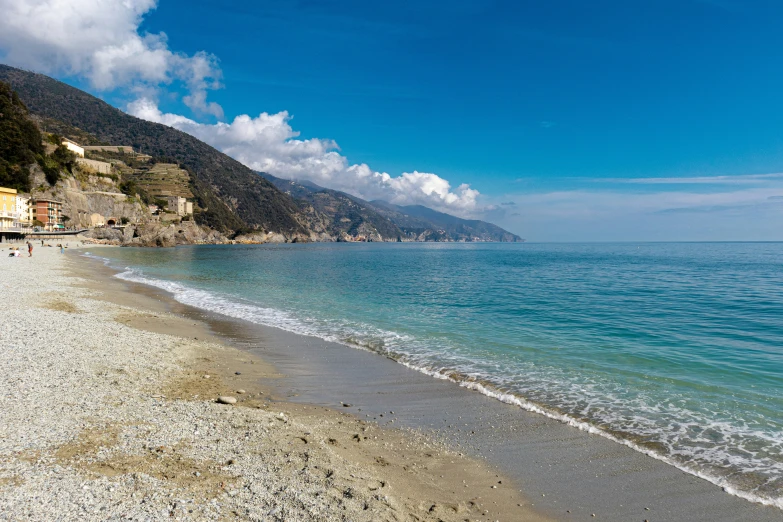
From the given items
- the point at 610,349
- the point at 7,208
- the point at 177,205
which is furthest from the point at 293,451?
the point at 177,205

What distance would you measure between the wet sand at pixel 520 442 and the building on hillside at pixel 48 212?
114 meters

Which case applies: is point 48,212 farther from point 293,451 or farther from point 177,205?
point 293,451

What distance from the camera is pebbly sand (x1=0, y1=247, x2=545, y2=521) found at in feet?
15.3

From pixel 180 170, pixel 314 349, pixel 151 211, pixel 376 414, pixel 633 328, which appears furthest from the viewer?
pixel 180 170

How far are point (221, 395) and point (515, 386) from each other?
6.85 m

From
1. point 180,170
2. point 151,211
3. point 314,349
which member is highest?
point 180,170

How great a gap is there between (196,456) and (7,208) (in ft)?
345

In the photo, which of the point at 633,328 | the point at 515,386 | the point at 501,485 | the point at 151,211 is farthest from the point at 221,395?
the point at 151,211

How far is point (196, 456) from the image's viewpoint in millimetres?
5793

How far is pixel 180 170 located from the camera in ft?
646

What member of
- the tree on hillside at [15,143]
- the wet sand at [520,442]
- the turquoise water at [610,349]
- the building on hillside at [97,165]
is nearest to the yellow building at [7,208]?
the tree on hillside at [15,143]

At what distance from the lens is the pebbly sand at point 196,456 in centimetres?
466

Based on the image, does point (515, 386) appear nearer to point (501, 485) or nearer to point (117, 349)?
point (501, 485)

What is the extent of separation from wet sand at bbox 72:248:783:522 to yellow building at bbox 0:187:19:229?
9677 centimetres
